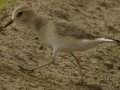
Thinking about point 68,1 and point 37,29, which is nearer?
point 37,29

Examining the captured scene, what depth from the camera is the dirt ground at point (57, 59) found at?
6.04 meters

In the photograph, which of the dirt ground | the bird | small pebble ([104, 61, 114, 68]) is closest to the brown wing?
the bird

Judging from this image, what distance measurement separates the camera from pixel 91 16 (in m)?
9.23

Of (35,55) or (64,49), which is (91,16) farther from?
(64,49)

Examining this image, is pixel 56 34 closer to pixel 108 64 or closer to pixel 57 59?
pixel 57 59

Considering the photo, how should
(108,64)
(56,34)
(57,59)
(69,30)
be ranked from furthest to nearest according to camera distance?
(108,64)
(57,59)
(69,30)
(56,34)

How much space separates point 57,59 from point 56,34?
1208 millimetres

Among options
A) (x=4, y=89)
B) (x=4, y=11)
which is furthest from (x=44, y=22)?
(x=4, y=11)

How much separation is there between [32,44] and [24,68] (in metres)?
1.00

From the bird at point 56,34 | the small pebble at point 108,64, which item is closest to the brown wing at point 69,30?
the bird at point 56,34

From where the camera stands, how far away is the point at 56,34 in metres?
6.09

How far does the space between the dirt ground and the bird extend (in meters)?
0.37

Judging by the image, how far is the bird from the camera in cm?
608

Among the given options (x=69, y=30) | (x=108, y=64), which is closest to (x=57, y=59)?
(x=108, y=64)
